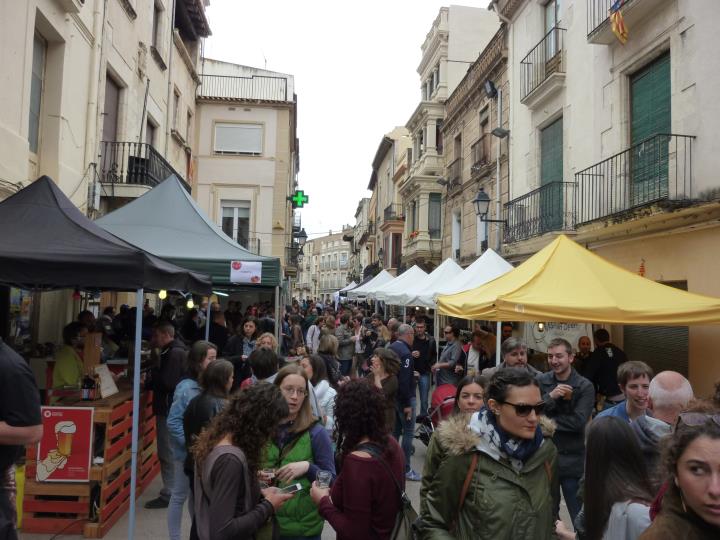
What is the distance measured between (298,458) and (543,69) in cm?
1262

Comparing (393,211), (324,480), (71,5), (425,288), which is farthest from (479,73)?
(393,211)

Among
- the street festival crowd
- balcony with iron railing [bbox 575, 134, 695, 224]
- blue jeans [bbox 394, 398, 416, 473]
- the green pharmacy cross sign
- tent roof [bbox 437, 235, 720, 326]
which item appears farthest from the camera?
the green pharmacy cross sign

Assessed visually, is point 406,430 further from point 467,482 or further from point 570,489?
point 467,482

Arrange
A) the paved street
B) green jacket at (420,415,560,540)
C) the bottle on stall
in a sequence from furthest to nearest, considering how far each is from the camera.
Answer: the bottle on stall → the paved street → green jacket at (420,415,560,540)

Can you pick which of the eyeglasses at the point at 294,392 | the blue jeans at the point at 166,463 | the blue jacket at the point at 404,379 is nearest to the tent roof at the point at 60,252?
the blue jeans at the point at 166,463

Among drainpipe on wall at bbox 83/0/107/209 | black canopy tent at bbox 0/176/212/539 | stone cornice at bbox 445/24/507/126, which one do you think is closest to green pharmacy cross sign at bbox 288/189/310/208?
stone cornice at bbox 445/24/507/126

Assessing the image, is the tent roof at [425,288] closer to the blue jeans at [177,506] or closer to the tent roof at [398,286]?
the tent roof at [398,286]

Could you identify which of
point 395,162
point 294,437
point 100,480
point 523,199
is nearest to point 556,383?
point 294,437

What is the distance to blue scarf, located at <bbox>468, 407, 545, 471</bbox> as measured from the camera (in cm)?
234

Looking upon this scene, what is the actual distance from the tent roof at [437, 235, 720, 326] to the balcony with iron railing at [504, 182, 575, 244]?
4320 millimetres

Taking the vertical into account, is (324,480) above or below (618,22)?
below

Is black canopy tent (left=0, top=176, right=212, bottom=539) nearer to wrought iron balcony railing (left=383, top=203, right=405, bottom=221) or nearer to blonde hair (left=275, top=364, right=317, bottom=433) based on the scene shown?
blonde hair (left=275, top=364, right=317, bottom=433)

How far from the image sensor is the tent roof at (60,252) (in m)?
4.36

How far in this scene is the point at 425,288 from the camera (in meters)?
12.8
